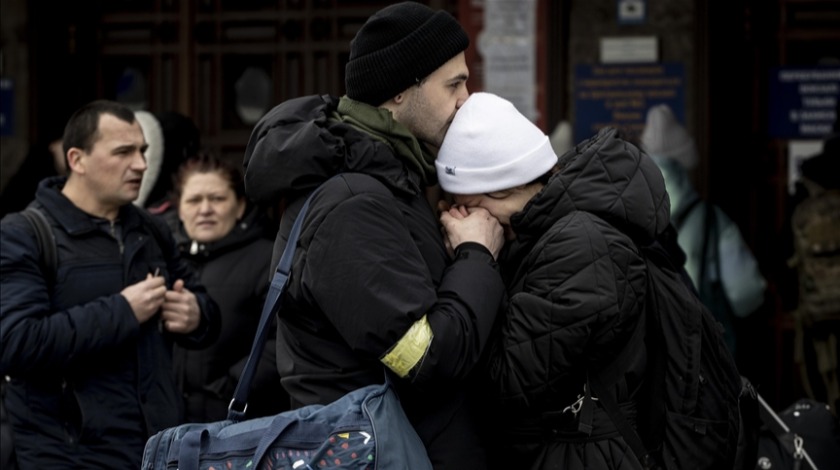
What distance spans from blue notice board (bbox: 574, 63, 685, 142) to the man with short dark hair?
10.1 ft

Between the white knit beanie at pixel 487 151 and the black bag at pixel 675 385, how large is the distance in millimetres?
348

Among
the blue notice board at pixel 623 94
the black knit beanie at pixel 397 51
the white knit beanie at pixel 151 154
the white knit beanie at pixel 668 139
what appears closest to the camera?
the black knit beanie at pixel 397 51

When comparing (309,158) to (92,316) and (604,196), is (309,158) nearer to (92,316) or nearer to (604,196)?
(604,196)

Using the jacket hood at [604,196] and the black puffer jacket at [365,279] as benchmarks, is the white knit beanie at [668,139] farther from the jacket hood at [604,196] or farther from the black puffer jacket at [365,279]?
the black puffer jacket at [365,279]

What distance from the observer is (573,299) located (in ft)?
9.50

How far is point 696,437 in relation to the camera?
122 inches

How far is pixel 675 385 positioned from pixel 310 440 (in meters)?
0.89

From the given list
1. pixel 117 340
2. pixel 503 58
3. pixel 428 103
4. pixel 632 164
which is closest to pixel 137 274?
pixel 117 340

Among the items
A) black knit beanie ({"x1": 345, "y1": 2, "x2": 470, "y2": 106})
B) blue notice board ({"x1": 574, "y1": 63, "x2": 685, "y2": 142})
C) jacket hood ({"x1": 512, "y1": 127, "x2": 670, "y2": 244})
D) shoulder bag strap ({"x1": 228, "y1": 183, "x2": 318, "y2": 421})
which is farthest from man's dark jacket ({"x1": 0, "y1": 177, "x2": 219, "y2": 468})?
blue notice board ({"x1": 574, "y1": 63, "x2": 685, "y2": 142})

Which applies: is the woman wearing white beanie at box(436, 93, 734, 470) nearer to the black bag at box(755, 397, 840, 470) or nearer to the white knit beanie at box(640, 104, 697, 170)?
the black bag at box(755, 397, 840, 470)

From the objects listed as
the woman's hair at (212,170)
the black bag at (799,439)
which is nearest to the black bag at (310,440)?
the black bag at (799,439)

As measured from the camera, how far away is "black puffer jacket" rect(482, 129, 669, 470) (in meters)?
2.89

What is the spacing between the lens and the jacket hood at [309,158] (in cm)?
285

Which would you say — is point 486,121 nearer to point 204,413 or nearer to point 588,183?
point 588,183
